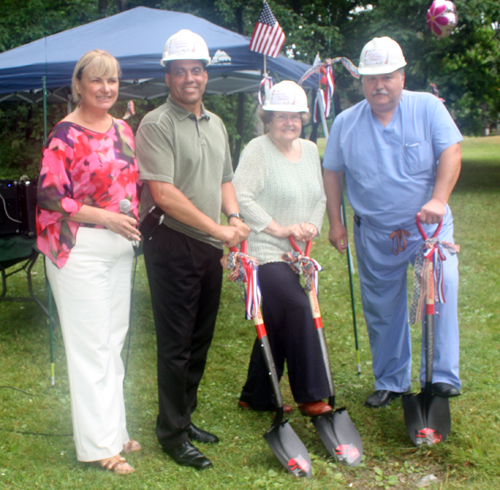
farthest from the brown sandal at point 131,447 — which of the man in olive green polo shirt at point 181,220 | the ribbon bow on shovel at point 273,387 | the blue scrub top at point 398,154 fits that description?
the blue scrub top at point 398,154

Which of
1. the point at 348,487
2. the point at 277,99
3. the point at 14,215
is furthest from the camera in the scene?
the point at 14,215

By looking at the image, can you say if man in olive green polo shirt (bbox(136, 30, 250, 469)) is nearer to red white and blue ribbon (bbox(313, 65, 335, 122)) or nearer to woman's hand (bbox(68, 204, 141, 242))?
woman's hand (bbox(68, 204, 141, 242))

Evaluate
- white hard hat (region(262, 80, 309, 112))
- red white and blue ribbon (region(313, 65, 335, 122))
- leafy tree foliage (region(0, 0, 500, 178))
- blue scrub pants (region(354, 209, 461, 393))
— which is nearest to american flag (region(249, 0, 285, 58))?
red white and blue ribbon (region(313, 65, 335, 122))

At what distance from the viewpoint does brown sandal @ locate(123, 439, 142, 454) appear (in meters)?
3.21

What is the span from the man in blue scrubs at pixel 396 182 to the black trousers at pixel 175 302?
3.14 ft

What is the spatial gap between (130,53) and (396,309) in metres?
3.28

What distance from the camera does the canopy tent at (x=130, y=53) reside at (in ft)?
16.9

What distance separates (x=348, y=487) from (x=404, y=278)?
127 cm

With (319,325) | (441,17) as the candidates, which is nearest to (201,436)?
(319,325)

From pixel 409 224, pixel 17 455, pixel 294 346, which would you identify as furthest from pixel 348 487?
pixel 17 455

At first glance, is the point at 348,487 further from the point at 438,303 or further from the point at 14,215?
the point at 14,215

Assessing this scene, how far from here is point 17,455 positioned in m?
3.23

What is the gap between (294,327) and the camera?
327 centimetres

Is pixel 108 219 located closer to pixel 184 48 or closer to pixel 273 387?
pixel 184 48
